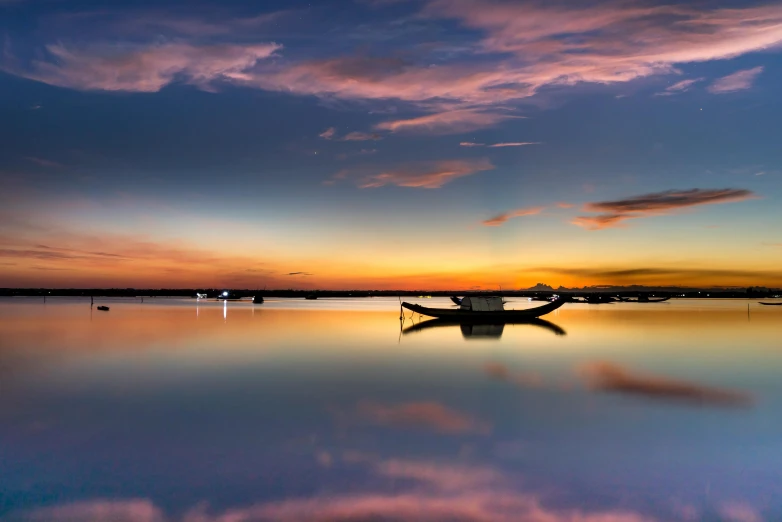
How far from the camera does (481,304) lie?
47.4 metres

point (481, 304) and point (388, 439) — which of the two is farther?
point (481, 304)

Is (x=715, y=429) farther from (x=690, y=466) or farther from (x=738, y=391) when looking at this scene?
(x=738, y=391)

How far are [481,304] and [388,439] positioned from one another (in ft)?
122

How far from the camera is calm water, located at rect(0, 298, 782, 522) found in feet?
25.2

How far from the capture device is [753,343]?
33031mm

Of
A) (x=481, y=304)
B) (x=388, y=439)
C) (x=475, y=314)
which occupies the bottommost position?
(x=388, y=439)

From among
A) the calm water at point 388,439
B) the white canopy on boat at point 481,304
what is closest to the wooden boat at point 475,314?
the white canopy on boat at point 481,304

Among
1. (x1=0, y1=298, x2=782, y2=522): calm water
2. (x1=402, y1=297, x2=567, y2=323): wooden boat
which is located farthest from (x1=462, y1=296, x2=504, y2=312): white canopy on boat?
(x1=0, y1=298, x2=782, y2=522): calm water

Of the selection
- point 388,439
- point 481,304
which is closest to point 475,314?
point 481,304

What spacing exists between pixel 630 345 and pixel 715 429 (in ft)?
68.2

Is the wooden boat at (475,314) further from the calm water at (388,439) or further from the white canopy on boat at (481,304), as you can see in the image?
the calm water at (388,439)

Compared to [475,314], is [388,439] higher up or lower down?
lower down

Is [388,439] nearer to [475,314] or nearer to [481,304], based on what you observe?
[475,314]

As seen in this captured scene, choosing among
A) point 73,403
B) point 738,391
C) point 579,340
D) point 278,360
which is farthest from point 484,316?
point 73,403
